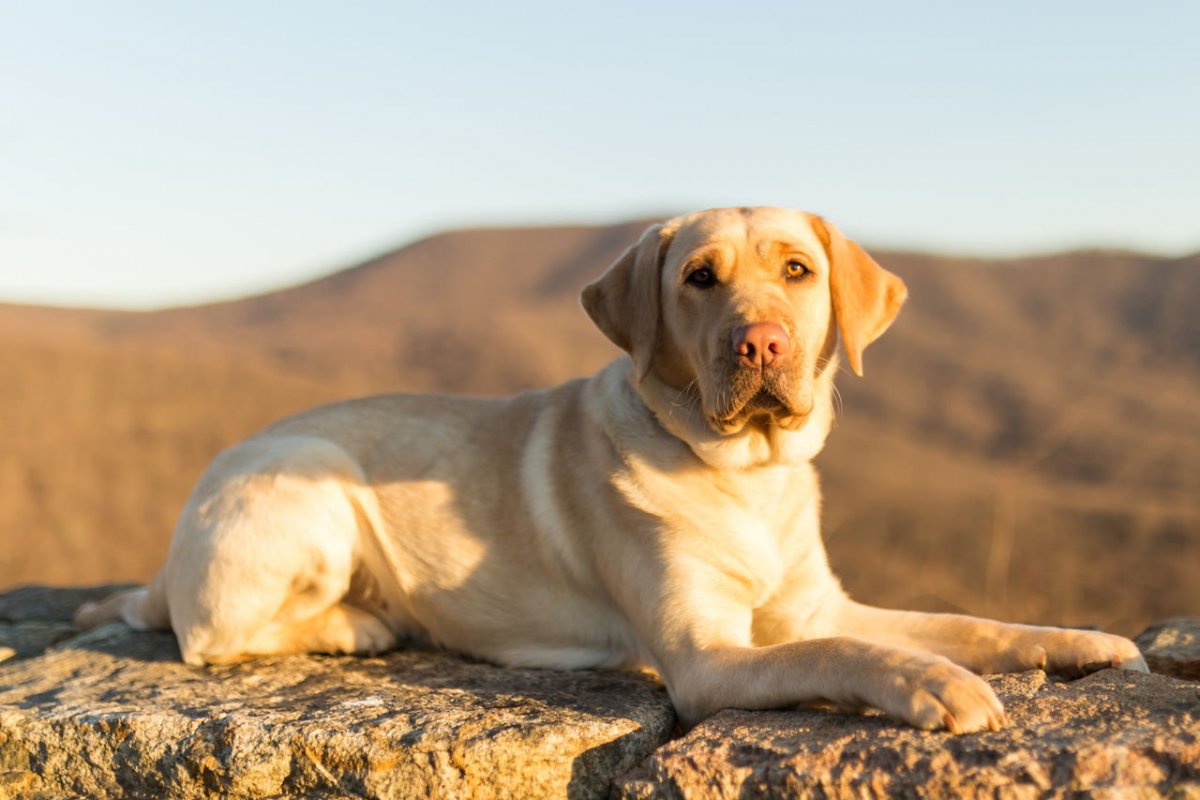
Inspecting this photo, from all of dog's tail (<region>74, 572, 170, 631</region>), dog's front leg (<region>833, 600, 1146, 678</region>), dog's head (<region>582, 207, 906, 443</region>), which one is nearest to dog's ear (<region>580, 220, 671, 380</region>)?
dog's head (<region>582, 207, 906, 443</region>)

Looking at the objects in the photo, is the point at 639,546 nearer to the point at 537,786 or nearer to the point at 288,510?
the point at 537,786

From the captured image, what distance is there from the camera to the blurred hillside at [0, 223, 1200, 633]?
20438 millimetres

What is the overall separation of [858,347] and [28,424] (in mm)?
25877

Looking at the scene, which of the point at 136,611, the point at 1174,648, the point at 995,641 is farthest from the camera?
the point at 136,611

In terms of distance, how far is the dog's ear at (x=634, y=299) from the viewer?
4.15 meters

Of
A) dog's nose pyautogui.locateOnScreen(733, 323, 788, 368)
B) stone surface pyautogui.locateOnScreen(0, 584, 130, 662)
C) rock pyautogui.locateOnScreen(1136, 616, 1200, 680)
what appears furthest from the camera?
stone surface pyautogui.locateOnScreen(0, 584, 130, 662)

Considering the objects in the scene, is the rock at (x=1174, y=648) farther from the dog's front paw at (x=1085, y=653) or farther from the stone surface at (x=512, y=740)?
the dog's front paw at (x=1085, y=653)

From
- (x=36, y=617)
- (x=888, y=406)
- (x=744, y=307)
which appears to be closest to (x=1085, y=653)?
(x=744, y=307)

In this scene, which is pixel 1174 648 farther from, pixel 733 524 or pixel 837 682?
pixel 837 682

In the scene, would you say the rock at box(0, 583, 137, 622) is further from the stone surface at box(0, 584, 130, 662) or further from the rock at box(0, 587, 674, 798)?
the rock at box(0, 587, 674, 798)

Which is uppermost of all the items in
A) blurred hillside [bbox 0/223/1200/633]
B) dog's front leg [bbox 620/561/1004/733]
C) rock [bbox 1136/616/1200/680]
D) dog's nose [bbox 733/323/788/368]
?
dog's nose [bbox 733/323/788/368]

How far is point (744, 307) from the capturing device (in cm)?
380

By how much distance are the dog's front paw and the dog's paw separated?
38.1 inches

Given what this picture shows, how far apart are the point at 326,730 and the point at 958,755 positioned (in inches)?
76.3
